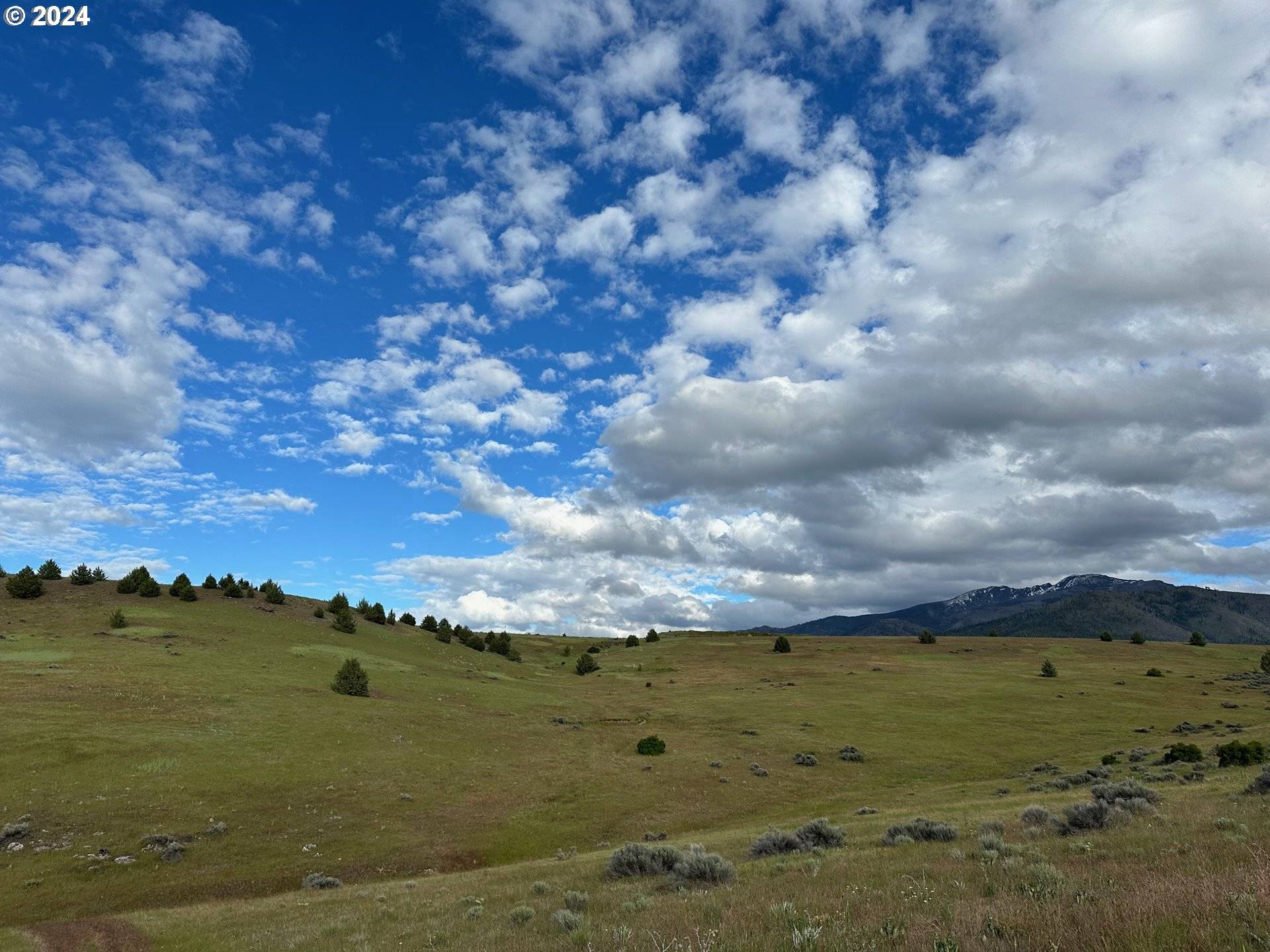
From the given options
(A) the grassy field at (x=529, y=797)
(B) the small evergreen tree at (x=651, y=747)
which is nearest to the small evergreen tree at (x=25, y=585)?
(A) the grassy field at (x=529, y=797)

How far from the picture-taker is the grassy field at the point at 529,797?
1038 centimetres

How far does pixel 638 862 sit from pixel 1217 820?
14434 mm

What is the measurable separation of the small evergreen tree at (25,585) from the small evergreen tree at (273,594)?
21.1 meters

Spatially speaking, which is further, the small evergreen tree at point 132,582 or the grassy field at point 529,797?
the small evergreen tree at point 132,582

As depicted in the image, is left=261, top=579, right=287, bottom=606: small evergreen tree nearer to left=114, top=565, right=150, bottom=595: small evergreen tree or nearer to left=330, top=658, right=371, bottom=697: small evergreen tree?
left=114, top=565, right=150, bottom=595: small evergreen tree

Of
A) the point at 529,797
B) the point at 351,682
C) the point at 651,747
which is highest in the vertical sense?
the point at 351,682

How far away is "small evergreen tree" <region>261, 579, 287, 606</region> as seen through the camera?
79.6m

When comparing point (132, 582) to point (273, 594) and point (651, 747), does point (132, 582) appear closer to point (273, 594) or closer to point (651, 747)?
point (273, 594)

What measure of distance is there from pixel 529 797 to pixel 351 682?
23627 millimetres

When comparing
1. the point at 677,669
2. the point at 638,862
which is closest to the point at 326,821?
the point at 638,862

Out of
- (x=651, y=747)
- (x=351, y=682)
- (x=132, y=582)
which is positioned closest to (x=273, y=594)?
(x=132, y=582)

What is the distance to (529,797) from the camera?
3541cm

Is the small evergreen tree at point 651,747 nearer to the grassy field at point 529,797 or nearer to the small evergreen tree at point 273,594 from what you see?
the grassy field at point 529,797

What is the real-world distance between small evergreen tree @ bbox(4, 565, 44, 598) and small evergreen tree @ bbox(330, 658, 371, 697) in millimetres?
37211
